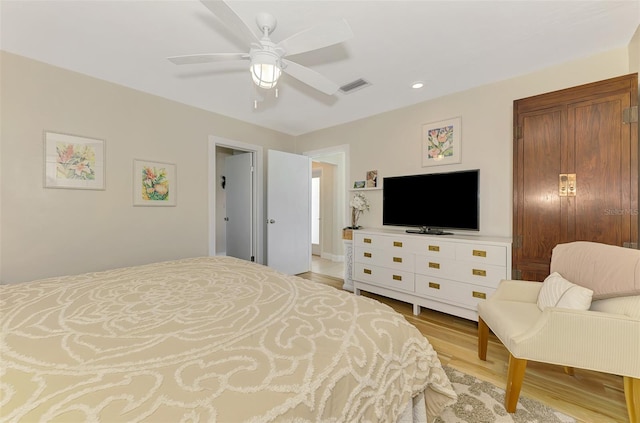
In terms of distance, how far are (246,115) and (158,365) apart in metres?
3.37

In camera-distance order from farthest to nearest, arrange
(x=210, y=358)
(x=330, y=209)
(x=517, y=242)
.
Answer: (x=330, y=209) < (x=517, y=242) < (x=210, y=358)

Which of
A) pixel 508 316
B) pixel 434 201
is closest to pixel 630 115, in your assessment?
A: pixel 434 201

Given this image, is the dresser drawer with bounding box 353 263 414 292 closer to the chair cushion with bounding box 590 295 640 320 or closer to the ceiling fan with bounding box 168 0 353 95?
the chair cushion with bounding box 590 295 640 320

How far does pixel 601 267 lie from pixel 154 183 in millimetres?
3889

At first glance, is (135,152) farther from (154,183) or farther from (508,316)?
(508,316)

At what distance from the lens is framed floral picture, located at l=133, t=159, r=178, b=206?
2744mm

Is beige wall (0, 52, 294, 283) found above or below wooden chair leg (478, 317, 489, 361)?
above

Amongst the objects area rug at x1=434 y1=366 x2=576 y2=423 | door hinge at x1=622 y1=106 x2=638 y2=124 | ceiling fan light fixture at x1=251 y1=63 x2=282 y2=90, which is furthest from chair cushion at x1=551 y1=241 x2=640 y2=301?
ceiling fan light fixture at x1=251 y1=63 x2=282 y2=90

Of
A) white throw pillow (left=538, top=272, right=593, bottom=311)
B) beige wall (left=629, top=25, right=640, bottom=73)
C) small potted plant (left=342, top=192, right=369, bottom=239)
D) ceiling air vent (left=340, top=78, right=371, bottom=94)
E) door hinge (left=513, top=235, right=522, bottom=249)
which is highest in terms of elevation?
ceiling air vent (left=340, top=78, right=371, bottom=94)

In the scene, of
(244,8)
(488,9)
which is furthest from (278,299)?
(488,9)

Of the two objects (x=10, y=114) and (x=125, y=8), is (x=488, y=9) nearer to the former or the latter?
(x=125, y=8)

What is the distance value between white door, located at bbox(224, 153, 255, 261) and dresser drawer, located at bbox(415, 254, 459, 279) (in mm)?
2466

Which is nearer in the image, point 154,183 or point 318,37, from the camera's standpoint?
point 318,37

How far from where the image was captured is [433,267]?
8.50 feet
